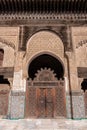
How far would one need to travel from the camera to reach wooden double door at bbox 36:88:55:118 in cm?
614

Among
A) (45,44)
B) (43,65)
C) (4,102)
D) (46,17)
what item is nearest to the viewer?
(4,102)

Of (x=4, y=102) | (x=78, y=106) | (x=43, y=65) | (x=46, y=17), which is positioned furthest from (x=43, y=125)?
(x=46, y=17)

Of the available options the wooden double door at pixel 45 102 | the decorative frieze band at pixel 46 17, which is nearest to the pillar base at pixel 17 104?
the wooden double door at pixel 45 102

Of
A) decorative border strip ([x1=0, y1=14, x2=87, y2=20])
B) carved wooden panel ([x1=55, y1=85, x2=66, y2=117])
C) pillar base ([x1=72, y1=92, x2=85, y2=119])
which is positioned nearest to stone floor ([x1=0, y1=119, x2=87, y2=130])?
pillar base ([x1=72, y1=92, x2=85, y2=119])

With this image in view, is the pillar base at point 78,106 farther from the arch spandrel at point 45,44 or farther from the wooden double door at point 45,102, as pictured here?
the arch spandrel at point 45,44

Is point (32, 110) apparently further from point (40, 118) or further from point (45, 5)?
point (45, 5)

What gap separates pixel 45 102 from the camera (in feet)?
20.6

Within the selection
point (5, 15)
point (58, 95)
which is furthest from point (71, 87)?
point (5, 15)

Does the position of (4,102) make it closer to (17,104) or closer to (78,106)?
(17,104)

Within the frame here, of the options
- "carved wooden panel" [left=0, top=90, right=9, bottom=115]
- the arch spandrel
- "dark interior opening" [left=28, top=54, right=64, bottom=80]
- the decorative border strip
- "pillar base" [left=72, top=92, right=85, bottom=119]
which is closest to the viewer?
"pillar base" [left=72, top=92, right=85, bottom=119]

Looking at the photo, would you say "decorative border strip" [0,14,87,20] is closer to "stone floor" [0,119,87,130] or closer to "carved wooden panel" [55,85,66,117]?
"carved wooden panel" [55,85,66,117]

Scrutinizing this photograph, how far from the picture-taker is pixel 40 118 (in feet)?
19.8

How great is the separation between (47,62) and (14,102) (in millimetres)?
3201

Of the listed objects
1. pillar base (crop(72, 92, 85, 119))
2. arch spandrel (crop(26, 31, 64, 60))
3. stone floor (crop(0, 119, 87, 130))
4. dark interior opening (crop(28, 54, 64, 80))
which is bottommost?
stone floor (crop(0, 119, 87, 130))
